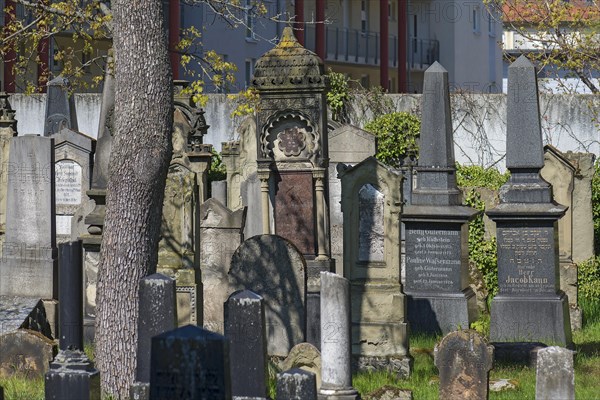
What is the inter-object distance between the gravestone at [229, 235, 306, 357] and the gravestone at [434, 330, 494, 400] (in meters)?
2.80

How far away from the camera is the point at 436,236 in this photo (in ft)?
51.9

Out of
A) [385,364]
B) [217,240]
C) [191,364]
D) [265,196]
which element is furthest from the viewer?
[265,196]

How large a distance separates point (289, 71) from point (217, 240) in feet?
6.65

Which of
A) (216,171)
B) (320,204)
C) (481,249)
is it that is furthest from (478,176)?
(320,204)

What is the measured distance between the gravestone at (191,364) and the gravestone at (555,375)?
2.51 meters

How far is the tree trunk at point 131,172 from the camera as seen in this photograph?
427 inches

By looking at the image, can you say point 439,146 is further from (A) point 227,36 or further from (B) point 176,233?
(A) point 227,36

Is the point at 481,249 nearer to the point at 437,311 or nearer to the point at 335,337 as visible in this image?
the point at 437,311

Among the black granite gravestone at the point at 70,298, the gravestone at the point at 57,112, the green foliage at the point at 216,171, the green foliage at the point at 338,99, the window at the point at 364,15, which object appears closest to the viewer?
the black granite gravestone at the point at 70,298

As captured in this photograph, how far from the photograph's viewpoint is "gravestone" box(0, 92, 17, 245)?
17797mm

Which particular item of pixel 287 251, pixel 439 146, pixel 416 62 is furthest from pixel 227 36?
pixel 287 251

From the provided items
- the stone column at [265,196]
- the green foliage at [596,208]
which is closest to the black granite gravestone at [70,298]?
the stone column at [265,196]

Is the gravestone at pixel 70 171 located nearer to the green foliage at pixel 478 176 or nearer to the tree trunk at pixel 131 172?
the green foliage at pixel 478 176

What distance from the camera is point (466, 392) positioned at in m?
10.4
